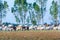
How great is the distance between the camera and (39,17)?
217 feet

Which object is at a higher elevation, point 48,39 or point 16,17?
point 48,39

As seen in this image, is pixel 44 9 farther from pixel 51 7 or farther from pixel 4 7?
pixel 4 7

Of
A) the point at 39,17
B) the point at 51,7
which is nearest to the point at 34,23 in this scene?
the point at 39,17

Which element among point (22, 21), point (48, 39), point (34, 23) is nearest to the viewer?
point (48, 39)

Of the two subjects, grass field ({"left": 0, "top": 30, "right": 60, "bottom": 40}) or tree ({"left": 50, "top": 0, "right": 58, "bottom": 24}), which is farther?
tree ({"left": 50, "top": 0, "right": 58, "bottom": 24})

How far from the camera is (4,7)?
66938mm

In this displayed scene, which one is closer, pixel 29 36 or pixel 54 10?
pixel 29 36

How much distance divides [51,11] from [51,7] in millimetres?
1671

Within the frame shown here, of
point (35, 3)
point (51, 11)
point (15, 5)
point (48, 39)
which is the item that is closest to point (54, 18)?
point (51, 11)

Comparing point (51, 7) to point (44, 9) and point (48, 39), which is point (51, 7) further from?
point (48, 39)

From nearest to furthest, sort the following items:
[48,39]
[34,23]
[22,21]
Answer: [48,39], [22,21], [34,23]

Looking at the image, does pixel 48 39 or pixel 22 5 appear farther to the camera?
pixel 22 5

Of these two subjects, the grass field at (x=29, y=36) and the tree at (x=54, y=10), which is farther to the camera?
the tree at (x=54, y=10)

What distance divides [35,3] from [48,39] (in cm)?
4734
